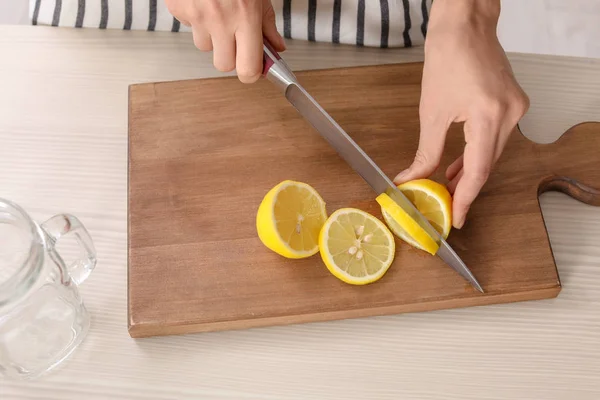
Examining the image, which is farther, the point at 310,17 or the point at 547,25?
the point at 547,25

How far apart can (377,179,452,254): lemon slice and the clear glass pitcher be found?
45 centimetres

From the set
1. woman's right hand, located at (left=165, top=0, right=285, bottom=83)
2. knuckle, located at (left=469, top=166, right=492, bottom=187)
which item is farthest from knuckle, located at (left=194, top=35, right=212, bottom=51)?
knuckle, located at (left=469, top=166, right=492, bottom=187)

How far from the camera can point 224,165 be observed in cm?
117

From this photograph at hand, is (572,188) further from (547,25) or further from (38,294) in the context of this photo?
(547,25)

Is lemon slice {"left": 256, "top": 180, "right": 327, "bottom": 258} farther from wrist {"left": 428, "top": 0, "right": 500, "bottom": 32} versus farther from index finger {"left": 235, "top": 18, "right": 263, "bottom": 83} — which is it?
wrist {"left": 428, "top": 0, "right": 500, "bottom": 32}

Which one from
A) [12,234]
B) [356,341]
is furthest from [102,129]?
[356,341]

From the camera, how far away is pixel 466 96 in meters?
1.07

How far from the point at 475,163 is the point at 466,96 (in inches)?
4.1

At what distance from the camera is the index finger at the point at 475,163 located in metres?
1.06

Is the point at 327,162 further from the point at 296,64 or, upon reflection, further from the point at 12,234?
the point at 12,234

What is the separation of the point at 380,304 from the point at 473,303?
0.15 meters

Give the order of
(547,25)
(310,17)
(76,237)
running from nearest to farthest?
(76,237) → (310,17) → (547,25)

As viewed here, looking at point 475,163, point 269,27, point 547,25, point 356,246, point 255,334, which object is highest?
point 269,27

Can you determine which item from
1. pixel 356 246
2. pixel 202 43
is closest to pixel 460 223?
pixel 356 246
